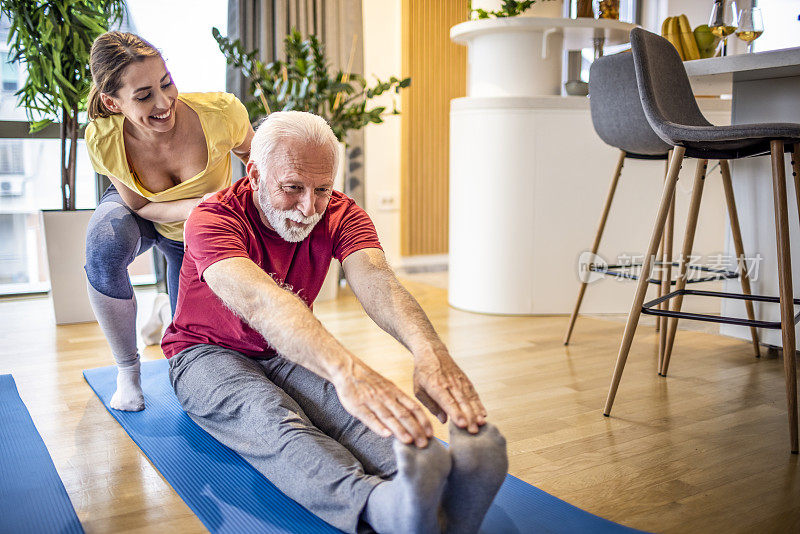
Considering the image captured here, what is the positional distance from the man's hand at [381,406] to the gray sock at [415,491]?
26 millimetres

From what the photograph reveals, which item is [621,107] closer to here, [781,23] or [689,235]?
[689,235]

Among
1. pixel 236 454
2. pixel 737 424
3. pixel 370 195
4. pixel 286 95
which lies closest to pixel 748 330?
pixel 737 424

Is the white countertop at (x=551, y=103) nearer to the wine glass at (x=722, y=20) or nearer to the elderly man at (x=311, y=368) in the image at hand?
the wine glass at (x=722, y=20)

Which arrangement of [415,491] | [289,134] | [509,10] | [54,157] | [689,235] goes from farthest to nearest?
1. [54,157]
2. [509,10]
3. [689,235]
4. [289,134]
5. [415,491]

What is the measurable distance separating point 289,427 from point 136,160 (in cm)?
110

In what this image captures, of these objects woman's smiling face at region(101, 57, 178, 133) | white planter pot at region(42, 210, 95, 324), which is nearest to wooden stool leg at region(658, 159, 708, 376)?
woman's smiling face at region(101, 57, 178, 133)

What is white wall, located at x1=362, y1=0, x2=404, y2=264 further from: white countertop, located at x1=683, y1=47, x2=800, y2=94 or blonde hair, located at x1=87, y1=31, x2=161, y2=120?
blonde hair, located at x1=87, y1=31, x2=161, y2=120

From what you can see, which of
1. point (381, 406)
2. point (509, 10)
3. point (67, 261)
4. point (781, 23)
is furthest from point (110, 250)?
point (781, 23)

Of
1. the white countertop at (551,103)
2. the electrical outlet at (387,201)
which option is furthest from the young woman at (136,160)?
the electrical outlet at (387,201)

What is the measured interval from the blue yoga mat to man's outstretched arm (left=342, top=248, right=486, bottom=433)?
0.83 ft

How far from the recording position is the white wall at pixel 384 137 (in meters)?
4.80

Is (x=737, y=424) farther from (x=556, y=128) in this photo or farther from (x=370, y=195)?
(x=370, y=195)

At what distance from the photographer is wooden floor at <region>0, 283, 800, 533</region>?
145cm

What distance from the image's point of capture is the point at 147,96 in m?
1.93
